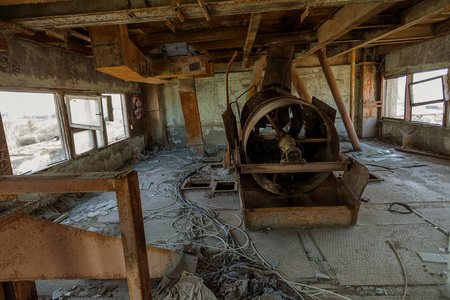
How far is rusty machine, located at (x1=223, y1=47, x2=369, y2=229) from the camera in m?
3.62

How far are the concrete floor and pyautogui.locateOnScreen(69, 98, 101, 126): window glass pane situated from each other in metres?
1.77

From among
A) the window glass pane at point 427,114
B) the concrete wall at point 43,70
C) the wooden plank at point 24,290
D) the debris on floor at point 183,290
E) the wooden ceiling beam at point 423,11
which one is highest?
the wooden ceiling beam at point 423,11

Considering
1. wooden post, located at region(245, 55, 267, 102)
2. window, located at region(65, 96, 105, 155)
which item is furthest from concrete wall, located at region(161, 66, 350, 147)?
window, located at region(65, 96, 105, 155)

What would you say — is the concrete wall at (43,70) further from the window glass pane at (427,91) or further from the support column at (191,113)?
the window glass pane at (427,91)

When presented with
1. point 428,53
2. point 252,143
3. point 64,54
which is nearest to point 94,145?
point 64,54

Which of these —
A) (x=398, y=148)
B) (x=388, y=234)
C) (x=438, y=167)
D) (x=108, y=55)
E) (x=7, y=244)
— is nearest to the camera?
(x=7, y=244)

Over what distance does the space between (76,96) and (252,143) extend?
158 inches

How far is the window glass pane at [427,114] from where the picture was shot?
849 centimetres

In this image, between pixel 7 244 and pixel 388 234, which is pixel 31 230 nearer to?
pixel 7 244

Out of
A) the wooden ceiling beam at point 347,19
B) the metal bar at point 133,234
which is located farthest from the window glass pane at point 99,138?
the metal bar at point 133,234

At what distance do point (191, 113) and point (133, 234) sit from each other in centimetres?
605

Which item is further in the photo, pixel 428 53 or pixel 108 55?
pixel 428 53

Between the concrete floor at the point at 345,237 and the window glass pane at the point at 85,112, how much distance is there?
177 centimetres

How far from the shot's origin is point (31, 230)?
1.61m
